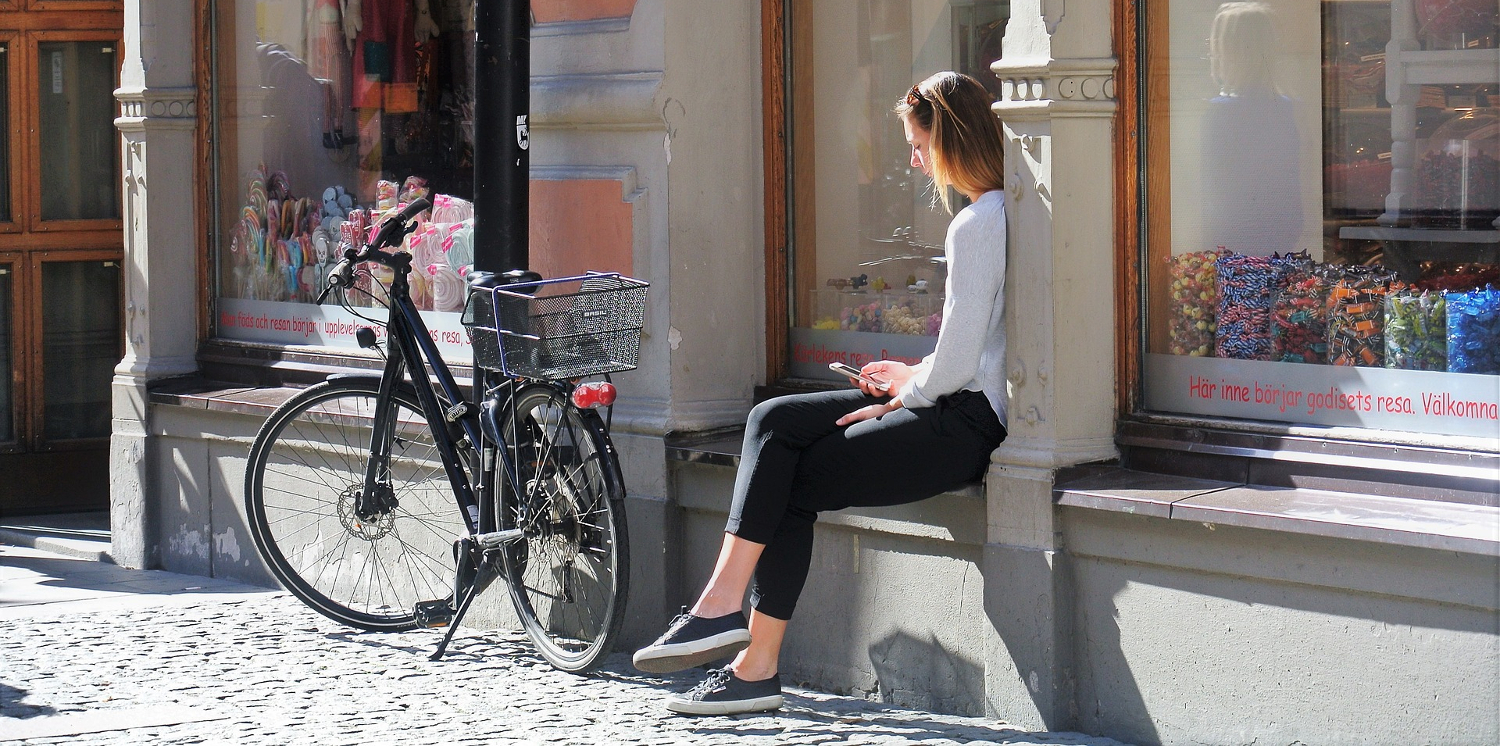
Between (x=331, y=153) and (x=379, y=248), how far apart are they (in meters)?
1.91

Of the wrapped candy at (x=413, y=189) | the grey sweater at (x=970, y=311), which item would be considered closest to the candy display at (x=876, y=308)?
the grey sweater at (x=970, y=311)

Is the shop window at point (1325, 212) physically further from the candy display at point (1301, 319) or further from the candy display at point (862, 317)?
the candy display at point (862, 317)

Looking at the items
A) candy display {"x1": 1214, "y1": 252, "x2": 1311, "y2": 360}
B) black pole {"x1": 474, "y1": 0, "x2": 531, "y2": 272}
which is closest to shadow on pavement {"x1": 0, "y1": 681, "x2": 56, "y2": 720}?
black pole {"x1": 474, "y1": 0, "x2": 531, "y2": 272}

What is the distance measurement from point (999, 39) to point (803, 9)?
808 mm

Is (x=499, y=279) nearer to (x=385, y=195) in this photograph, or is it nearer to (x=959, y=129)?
(x=959, y=129)

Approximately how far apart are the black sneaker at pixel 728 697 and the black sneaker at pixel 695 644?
0.53ft

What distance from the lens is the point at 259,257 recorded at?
7.62 m

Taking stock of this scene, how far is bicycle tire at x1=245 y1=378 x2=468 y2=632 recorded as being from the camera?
599 cm

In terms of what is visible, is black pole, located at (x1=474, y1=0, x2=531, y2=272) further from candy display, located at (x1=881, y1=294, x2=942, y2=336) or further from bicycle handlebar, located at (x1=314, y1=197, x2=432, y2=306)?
candy display, located at (x1=881, y1=294, x2=942, y2=336)

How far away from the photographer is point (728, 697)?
4875mm

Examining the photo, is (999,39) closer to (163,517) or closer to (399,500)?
(399,500)

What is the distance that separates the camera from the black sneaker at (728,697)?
4.86 meters

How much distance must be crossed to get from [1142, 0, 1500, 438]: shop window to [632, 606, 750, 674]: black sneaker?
4.40 feet

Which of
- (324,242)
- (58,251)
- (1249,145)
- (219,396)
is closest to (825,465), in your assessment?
(1249,145)
